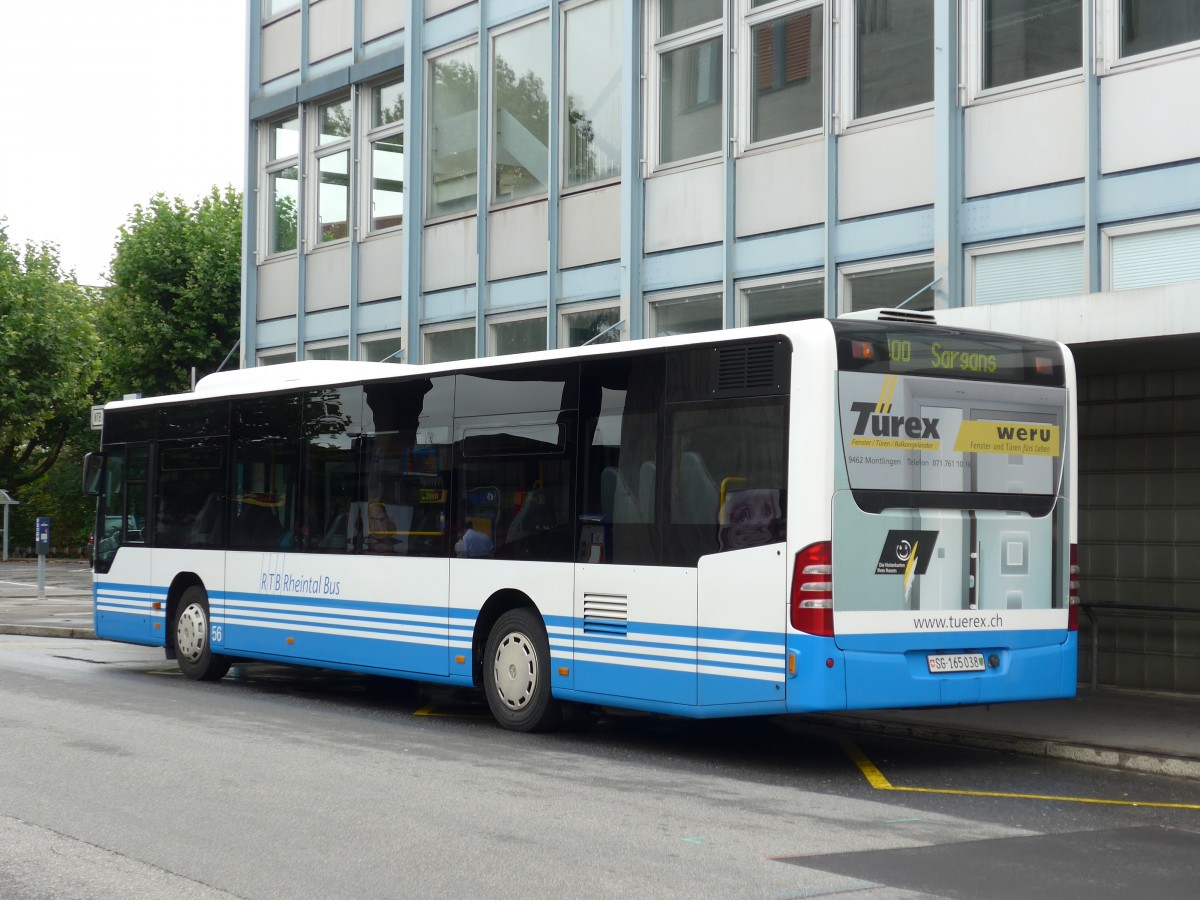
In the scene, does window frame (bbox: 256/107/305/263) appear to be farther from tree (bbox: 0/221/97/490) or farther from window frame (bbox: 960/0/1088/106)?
tree (bbox: 0/221/97/490)

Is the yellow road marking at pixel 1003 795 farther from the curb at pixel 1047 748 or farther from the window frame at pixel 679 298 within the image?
the window frame at pixel 679 298

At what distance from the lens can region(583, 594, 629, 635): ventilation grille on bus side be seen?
439 inches

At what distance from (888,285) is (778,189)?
6.13 feet

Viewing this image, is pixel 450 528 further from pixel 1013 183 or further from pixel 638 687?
pixel 1013 183

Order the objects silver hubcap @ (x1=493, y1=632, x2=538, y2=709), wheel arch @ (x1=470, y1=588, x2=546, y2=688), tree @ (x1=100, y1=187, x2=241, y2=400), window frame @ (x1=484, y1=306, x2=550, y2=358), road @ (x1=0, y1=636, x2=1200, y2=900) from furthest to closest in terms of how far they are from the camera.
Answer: tree @ (x1=100, y1=187, x2=241, y2=400), window frame @ (x1=484, y1=306, x2=550, y2=358), wheel arch @ (x1=470, y1=588, x2=546, y2=688), silver hubcap @ (x1=493, y1=632, x2=538, y2=709), road @ (x1=0, y1=636, x2=1200, y2=900)

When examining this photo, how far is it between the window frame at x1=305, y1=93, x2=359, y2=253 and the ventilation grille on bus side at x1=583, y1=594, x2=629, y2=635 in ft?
46.4

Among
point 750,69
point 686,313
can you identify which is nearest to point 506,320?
point 686,313

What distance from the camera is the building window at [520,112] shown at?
20.8 m

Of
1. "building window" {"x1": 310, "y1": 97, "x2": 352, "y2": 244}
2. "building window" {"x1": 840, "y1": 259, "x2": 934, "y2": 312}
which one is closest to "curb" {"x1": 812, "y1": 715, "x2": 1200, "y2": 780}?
"building window" {"x1": 840, "y1": 259, "x2": 934, "y2": 312}

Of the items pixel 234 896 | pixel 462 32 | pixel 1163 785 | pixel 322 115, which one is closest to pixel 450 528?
pixel 1163 785

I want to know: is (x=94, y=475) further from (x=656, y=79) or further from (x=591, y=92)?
(x=656, y=79)

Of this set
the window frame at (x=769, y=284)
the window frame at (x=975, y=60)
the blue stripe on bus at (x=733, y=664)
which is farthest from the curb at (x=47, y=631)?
the window frame at (x=975, y=60)

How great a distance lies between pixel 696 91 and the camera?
1855 centimetres

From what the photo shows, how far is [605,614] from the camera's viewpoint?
11.3m
